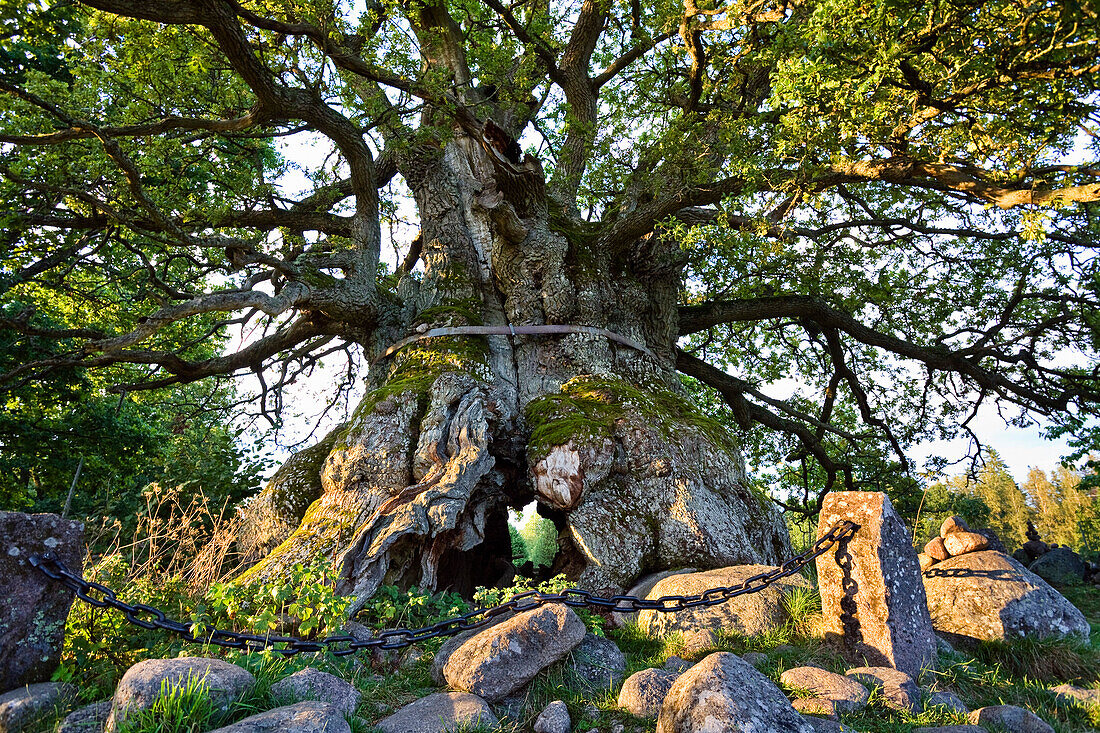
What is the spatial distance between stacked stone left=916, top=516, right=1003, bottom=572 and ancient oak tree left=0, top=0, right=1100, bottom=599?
1621mm

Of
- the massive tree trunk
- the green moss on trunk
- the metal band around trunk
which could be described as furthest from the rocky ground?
the metal band around trunk

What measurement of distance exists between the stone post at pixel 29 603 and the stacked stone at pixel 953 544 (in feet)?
20.7

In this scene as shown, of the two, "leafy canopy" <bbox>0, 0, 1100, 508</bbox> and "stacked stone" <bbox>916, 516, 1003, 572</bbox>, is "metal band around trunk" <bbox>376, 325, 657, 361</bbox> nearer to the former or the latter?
"leafy canopy" <bbox>0, 0, 1100, 508</bbox>

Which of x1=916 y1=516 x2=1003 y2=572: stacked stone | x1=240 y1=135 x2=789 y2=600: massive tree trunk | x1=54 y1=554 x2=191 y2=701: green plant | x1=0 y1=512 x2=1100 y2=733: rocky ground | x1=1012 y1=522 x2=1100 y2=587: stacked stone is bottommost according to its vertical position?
x1=1012 y1=522 x2=1100 y2=587: stacked stone

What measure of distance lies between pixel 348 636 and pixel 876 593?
3.51 metres

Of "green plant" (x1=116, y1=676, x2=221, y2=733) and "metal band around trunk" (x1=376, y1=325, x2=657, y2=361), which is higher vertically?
"metal band around trunk" (x1=376, y1=325, x2=657, y2=361)

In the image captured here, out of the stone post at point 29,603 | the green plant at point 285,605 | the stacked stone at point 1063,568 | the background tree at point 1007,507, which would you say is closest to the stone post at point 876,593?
the green plant at point 285,605

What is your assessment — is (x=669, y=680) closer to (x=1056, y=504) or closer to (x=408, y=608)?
(x=408, y=608)

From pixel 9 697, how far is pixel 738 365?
42.6 feet

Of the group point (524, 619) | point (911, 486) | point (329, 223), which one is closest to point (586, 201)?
point (329, 223)

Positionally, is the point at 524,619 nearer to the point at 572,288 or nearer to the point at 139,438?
the point at 572,288

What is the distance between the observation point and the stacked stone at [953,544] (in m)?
5.09

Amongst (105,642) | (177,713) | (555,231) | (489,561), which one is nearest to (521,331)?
(555,231)

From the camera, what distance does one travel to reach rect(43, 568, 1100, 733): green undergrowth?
10.2 ft
